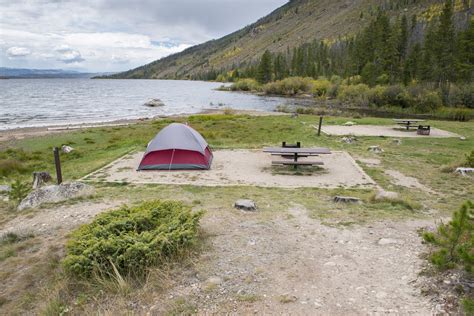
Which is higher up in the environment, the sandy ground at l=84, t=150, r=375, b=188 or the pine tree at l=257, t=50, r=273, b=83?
the pine tree at l=257, t=50, r=273, b=83

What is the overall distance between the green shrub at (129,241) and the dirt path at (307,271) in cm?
58

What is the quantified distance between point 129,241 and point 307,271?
266 centimetres

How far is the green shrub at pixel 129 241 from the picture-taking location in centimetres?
491

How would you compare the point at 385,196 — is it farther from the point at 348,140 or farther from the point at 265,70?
the point at 265,70

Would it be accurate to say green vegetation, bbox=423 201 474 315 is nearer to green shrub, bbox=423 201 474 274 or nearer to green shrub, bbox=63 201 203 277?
green shrub, bbox=423 201 474 274

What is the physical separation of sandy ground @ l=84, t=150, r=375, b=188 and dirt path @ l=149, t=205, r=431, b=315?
3.73m

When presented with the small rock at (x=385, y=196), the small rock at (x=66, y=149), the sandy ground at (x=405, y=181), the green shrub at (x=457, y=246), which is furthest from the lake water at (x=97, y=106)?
the green shrub at (x=457, y=246)

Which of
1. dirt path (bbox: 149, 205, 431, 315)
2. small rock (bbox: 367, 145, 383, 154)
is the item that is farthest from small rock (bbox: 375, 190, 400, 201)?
small rock (bbox: 367, 145, 383, 154)

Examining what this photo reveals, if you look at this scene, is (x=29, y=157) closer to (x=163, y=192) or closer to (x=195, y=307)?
(x=163, y=192)

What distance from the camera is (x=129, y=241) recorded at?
17.1 feet

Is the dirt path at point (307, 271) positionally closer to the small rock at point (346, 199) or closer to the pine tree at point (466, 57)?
the small rock at point (346, 199)

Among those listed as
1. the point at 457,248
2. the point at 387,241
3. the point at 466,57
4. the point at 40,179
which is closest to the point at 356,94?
the point at 466,57

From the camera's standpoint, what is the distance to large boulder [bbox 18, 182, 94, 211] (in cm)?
858

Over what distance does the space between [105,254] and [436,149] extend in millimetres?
15572
